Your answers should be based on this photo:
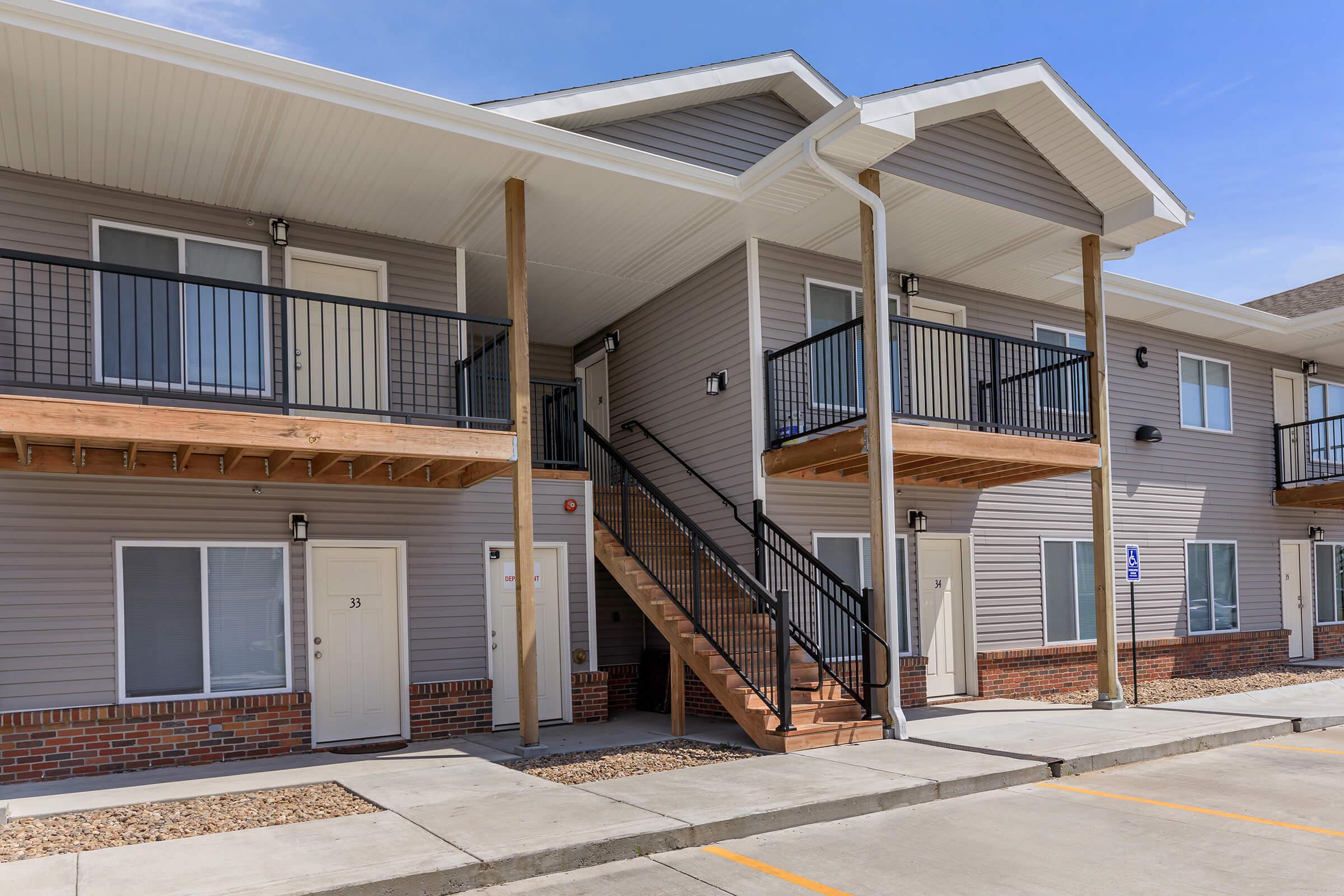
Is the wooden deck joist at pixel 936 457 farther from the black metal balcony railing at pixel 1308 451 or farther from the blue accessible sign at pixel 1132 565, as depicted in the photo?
the black metal balcony railing at pixel 1308 451

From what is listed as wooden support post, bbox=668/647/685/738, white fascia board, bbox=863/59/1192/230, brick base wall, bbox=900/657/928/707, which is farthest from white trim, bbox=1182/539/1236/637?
wooden support post, bbox=668/647/685/738

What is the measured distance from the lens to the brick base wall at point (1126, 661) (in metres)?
13.0

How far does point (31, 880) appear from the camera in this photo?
529 cm

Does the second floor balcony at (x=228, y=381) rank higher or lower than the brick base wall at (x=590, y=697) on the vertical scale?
higher

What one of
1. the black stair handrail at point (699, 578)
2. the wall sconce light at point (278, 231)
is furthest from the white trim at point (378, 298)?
the black stair handrail at point (699, 578)

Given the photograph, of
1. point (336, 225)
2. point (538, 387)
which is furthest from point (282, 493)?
point (538, 387)

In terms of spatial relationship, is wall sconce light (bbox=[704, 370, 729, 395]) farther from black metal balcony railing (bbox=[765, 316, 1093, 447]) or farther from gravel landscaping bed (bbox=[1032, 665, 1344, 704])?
gravel landscaping bed (bbox=[1032, 665, 1344, 704])

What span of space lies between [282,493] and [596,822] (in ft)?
17.4

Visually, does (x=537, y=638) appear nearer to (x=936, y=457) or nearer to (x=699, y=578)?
(x=699, y=578)

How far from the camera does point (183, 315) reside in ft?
28.9

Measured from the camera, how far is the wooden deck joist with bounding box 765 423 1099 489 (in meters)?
9.96

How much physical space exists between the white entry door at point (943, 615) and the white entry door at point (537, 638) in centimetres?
457

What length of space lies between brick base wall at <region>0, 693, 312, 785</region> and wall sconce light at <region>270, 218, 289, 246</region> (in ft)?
15.0

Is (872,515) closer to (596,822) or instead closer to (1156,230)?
(596,822)
